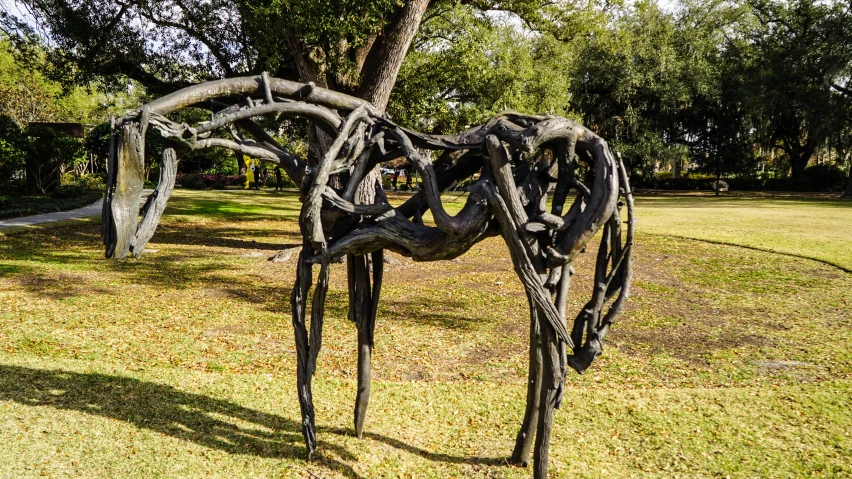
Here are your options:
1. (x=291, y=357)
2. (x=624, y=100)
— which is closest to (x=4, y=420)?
(x=291, y=357)

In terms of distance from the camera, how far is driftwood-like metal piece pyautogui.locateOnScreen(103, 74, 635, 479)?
347 centimetres

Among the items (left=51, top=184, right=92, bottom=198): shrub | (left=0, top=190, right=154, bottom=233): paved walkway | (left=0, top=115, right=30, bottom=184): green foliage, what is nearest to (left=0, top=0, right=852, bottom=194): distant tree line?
(left=0, top=190, right=154, bottom=233): paved walkway

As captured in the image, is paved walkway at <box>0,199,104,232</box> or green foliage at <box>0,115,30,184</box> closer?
paved walkway at <box>0,199,104,232</box>

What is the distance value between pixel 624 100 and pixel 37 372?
37606 millimetres

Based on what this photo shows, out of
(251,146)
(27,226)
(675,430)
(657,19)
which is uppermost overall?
(657,19)

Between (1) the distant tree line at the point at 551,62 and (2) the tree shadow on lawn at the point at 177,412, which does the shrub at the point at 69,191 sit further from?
(2) the tree shadow on lawn at the point at 177,412

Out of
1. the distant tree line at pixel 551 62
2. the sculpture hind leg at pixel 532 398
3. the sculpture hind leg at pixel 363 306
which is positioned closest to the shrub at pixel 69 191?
the distant tree line at pixel 551 62

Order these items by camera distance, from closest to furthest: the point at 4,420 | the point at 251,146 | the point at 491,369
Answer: the point at 251,146, the point at 4,420, the point at 491,369

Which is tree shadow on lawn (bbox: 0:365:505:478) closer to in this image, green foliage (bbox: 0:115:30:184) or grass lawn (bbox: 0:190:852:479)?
grass lawn (bbox: 0:190:852:479)

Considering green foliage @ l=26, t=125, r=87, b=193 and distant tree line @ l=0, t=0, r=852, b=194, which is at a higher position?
distant tree line @ l=0, t=0, r=852, b=194

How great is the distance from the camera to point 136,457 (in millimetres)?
4492

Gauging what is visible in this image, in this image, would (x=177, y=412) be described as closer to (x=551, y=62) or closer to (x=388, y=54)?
(x=388, y=54)

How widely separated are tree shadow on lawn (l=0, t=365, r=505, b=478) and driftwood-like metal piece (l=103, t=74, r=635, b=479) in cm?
68

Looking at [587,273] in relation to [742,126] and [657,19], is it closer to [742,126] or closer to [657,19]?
[657,19]
